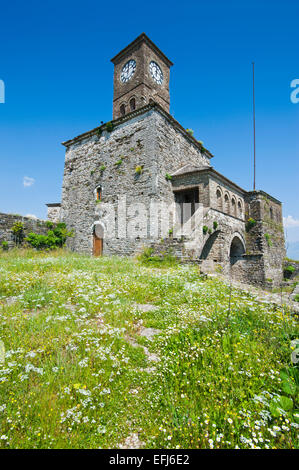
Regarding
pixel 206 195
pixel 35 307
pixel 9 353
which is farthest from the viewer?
pixel 206 195

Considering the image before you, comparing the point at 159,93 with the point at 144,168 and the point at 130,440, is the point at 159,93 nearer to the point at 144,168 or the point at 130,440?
the point at 144,168

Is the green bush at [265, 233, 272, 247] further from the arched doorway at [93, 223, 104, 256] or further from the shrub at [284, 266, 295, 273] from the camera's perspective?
the arched doorway at [93, 223, 104, 256]

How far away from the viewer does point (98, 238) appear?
16516 millimetres

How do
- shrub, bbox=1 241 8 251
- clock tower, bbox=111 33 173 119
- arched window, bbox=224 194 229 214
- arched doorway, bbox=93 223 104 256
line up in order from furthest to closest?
clock tower, bbox=111 33 173 119, arched doorway, bbox=93 223 104 256, arched window, bbox=224 194 229 214, shrub, bbox=1 241 8 251

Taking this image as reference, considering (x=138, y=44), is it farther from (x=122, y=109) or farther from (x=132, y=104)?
(x=122, y=109)

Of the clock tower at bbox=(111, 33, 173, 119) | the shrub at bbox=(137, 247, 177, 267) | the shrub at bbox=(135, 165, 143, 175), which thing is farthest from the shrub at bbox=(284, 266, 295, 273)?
the clock tower at bbox=(111, 33, 173, 119)

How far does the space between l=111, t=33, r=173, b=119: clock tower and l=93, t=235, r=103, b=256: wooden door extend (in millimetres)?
10851

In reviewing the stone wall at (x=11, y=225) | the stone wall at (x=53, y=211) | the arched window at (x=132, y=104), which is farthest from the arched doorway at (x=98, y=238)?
the arched window at (x=132, y=104)

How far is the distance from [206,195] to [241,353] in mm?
11013

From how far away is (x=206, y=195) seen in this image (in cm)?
1289

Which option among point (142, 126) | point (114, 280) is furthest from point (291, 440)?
point (142, 126)

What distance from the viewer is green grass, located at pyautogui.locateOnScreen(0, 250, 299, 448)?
1.87 m

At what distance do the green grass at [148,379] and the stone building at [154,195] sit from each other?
6.63 meters

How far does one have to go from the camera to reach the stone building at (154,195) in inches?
522
